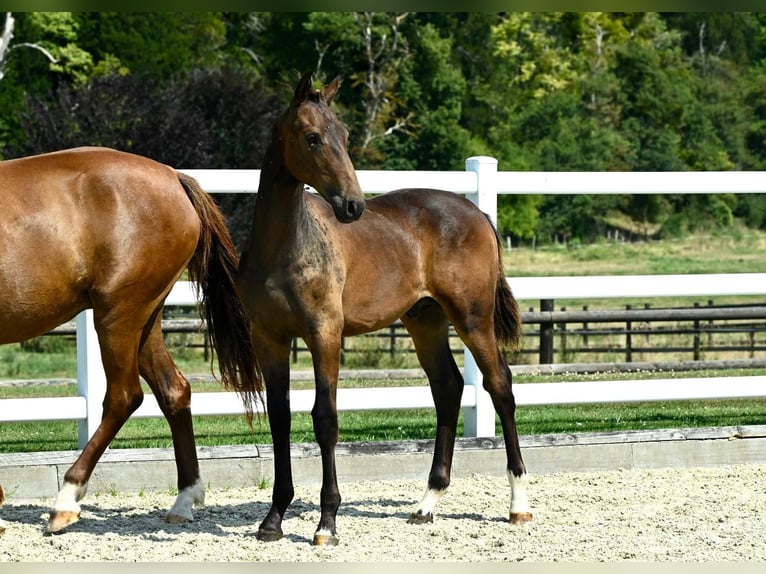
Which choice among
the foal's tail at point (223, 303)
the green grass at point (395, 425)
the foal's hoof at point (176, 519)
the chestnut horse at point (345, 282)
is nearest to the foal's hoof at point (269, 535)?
the chestnut horse at point (345, 282)

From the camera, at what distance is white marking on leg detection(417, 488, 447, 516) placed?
18.6ft

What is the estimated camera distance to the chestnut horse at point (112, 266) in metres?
5.24

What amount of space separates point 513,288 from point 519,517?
154 centimetres

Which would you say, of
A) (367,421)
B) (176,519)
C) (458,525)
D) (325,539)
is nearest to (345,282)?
(325,539)

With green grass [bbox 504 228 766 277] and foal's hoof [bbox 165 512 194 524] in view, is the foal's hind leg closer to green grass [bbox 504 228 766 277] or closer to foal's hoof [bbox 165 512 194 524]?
foal's hoof [bbox 165 512 194 524]

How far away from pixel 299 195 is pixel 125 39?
36759mm

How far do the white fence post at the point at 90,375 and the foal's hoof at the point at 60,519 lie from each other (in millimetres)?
1042

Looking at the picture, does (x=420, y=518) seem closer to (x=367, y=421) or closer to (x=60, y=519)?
(x=60, y=519)

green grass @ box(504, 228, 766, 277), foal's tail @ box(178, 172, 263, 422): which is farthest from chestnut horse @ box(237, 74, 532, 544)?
green grass @ box(504, 228, 766, 277)

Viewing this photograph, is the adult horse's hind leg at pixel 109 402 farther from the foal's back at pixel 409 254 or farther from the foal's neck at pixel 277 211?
the foal's back at pixel 409 254

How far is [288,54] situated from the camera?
41.4 m

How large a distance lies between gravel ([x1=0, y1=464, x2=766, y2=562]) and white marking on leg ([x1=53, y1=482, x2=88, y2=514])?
0.12 metres

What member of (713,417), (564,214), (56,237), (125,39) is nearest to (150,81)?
(125,39)

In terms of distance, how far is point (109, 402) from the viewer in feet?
18.1
